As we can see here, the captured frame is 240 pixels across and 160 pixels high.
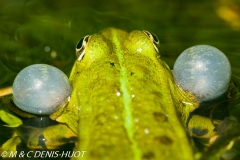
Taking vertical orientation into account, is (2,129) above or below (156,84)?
below

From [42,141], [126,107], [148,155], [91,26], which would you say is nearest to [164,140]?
[148,155]

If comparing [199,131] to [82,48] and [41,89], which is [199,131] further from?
[41,89]

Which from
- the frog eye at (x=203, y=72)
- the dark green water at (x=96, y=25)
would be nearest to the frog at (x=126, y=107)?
the frog eye at (x=203, y=72)

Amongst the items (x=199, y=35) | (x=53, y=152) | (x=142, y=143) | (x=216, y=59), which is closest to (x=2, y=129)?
(x=53, y=152)

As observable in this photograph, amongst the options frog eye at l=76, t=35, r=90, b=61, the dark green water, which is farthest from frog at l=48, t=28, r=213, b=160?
the dark green water

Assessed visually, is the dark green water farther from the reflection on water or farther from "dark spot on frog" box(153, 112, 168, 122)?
"dark spot on frog" box(153, 112, 168, 122)

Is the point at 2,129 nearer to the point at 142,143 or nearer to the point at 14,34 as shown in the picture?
the point at 142,143
